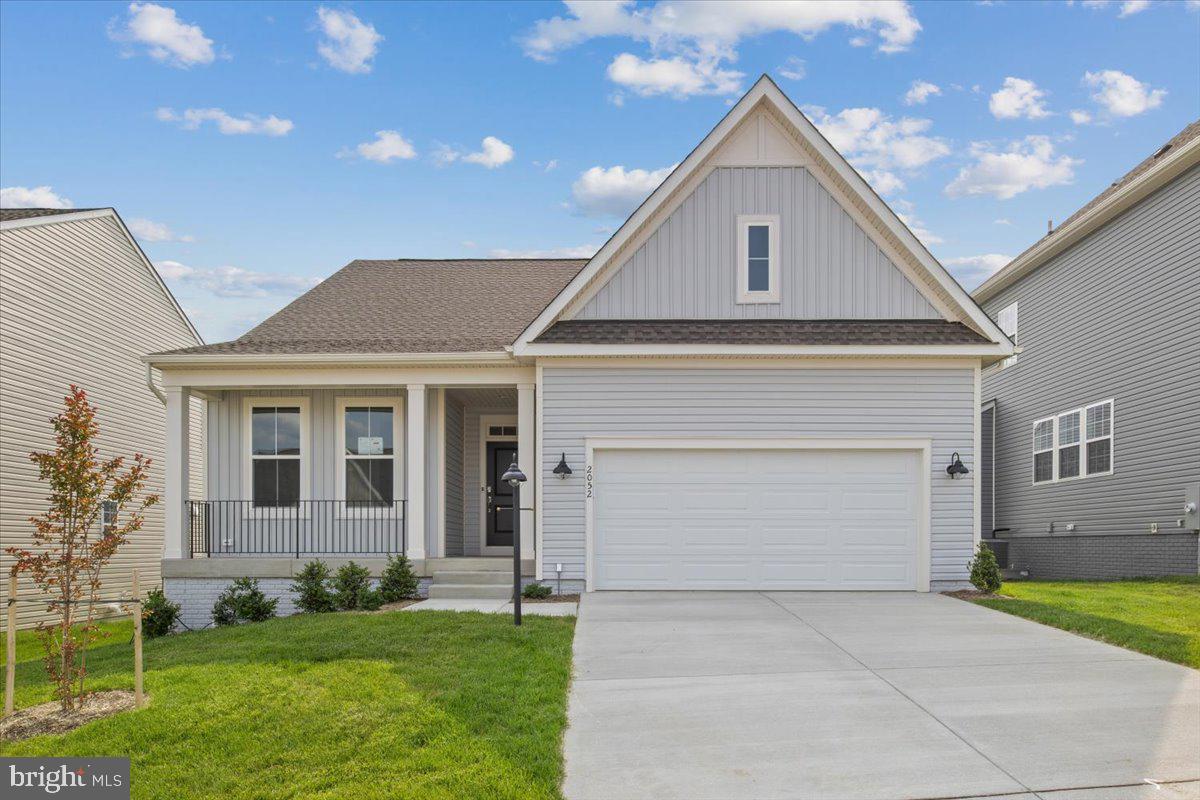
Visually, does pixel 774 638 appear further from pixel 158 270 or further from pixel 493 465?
pixel 158 270

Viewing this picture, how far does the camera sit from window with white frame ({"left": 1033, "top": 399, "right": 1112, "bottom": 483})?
59.7ft

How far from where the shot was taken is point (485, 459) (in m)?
17.0

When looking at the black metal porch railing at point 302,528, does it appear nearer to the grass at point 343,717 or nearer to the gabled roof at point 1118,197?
the grass at point 343,717

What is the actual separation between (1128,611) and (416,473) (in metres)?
9.13

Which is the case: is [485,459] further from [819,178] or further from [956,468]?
[956,468]

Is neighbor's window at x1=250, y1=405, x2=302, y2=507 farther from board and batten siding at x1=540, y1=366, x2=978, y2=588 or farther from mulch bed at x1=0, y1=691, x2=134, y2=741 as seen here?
mulch bed at x1=0, y1=691, x2=134, y2=741

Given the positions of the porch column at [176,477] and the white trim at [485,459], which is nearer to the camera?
the porch column at [176,477]

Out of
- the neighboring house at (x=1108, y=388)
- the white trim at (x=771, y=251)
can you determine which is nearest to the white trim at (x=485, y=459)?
the white trim at (x=771, y=251)

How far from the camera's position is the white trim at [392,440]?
49.7 ft

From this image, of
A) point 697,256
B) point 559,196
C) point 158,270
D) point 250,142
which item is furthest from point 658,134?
point 158,270

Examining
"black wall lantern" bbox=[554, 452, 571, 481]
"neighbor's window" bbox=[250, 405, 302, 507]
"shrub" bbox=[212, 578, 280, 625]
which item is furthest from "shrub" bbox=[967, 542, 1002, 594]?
"neighbor's window" bbox=[250, 405, 302, 507]

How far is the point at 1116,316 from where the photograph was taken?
17.9 m

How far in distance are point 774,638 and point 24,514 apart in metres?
13.9

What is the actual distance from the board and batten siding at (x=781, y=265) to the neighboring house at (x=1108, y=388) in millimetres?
5347
